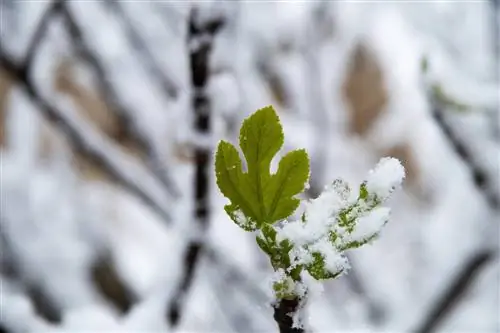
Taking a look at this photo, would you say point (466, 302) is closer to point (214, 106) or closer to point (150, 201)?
point (150, 201)

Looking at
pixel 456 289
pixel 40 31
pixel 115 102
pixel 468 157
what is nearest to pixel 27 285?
pixel 115 102

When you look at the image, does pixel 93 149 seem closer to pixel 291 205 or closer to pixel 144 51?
pixel 144 51

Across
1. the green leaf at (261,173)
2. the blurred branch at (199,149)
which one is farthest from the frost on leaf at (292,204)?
the blurred branch at (199,149)

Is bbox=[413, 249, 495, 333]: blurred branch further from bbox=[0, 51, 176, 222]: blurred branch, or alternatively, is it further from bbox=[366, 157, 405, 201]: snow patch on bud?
bbox=[366, 157, 405, 201]: snow patch on bud

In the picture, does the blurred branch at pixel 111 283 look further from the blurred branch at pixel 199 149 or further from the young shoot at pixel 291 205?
the young shoot at pixel 291 205

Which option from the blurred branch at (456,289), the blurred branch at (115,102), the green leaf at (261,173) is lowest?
the green leaf at (261,173)

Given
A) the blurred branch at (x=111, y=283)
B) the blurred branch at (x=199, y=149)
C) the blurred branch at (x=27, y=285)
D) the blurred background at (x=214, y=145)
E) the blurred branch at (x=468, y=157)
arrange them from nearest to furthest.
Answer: the blurred branch at (x=199, y=149) → the blurred background at (x=214, y=145) → the blurred branch at (x=468, y=157) → the blurred branch at (x=27, y=285) → the blurred branch at (x=111, y=283)

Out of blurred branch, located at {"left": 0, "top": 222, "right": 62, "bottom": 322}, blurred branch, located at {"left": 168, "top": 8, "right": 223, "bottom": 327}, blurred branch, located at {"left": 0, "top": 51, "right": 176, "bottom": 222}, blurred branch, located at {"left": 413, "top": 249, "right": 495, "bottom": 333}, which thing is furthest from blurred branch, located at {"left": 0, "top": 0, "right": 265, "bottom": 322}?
blurred branch, located at {"left": 0, "top": 222, "right": 62, "bottom": 322}
